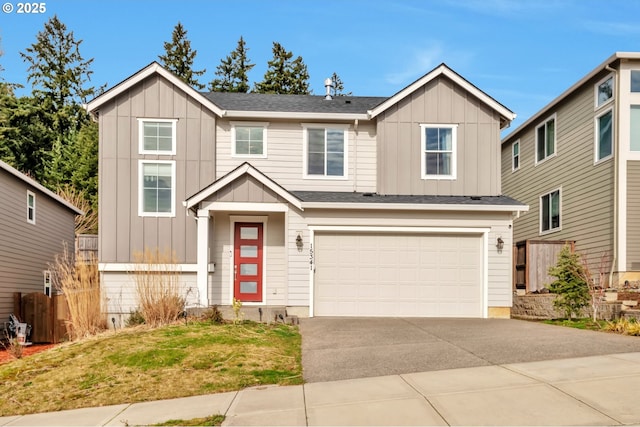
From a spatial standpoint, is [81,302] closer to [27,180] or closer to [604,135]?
[27,180]

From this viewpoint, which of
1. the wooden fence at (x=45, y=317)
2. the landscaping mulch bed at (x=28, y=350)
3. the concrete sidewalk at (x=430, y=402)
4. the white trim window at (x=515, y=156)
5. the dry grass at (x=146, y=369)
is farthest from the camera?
the white trim window at (x=515, y=156)

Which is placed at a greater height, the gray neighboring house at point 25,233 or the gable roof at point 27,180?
the gable roof at point 27,180

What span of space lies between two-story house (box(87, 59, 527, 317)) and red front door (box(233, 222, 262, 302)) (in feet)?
0.13

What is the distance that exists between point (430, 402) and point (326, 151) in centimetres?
1146

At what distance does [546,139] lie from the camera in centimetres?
2180

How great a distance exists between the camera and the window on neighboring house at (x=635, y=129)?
53.1 ft

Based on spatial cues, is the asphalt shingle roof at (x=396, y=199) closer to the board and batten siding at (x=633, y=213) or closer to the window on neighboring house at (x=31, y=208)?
the board and batten siding at (x=633, y=213)

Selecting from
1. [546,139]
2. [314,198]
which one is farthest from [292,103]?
[546,139]

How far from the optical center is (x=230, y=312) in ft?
47.8

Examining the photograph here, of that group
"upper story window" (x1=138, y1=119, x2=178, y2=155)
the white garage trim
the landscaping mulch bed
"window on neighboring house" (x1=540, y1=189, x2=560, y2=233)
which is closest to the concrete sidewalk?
the landscaping mulch bed

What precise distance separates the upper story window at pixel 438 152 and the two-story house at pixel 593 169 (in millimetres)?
4309

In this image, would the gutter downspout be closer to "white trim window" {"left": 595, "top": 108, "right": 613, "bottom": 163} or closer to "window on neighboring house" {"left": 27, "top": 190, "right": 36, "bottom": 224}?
"white trim window" {"left": 595, "top": 108, "right": 613, "bottom": 163}

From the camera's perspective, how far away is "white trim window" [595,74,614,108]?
16.8m

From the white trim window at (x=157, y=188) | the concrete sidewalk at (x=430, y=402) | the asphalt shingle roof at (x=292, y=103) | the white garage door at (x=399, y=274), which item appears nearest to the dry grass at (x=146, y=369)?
the concrete sidewalk at (x=430, y=402)
